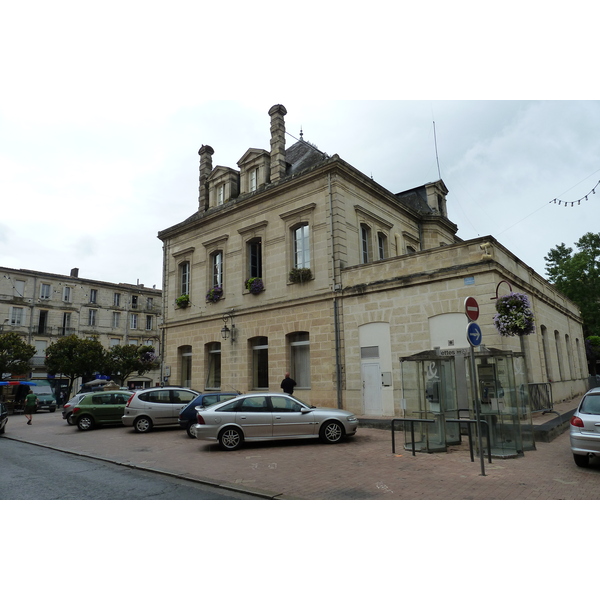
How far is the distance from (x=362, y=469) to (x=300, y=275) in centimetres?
1039

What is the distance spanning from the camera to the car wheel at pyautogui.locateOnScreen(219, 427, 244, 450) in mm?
11125

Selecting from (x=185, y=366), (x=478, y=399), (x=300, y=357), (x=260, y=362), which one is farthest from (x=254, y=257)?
(x=478, y=399)

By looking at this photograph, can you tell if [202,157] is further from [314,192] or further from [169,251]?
[314,192]

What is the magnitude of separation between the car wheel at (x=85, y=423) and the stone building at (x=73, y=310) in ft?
96.3

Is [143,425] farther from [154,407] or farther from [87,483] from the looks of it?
[87,483]

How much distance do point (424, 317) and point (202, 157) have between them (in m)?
16.3

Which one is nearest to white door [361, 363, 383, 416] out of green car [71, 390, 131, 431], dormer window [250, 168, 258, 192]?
green car [71, 390, 131, 431]

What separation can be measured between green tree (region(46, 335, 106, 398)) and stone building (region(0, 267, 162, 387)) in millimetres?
5921

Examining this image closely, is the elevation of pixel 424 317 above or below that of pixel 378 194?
below

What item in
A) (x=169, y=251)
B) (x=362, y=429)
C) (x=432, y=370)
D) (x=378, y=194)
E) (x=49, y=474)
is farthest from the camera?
(x=169, y=251)

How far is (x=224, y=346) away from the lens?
20719 millimetres

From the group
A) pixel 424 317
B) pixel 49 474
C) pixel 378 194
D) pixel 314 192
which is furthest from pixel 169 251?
pixel 49 474

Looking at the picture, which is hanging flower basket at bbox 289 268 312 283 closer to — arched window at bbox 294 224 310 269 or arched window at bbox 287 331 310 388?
arched window at bbox 294 224 310 269

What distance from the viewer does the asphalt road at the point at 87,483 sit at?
715cm
